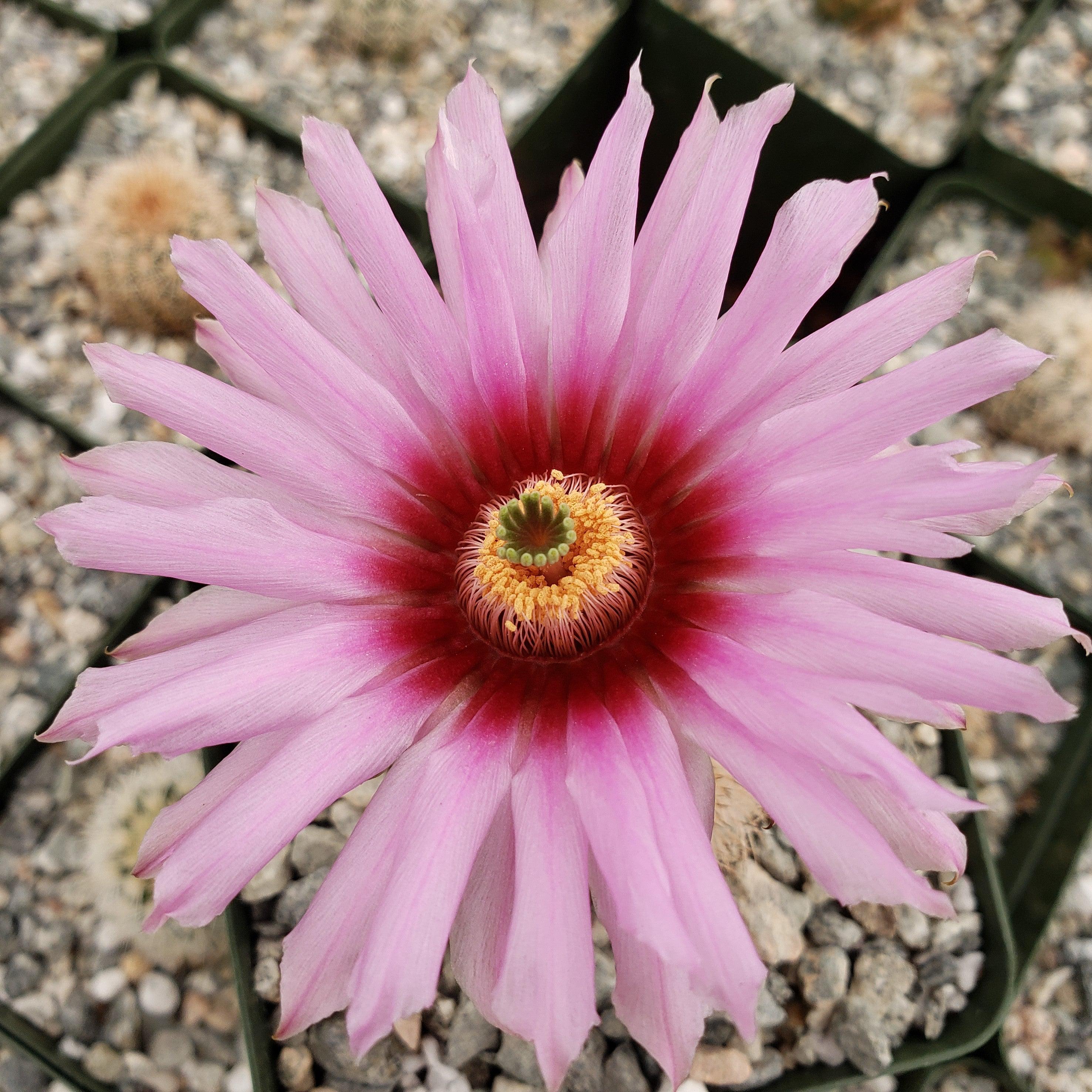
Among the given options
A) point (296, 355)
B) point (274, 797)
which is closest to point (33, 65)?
point (296, 355)

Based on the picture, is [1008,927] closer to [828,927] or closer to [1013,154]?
[828,927]

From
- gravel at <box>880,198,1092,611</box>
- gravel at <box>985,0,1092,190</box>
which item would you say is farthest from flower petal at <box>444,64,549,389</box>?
gravel at <box>985,0,1092,190</box>

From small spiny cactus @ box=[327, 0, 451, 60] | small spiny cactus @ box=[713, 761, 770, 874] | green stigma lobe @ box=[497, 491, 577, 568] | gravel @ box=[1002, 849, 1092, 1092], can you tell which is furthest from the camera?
small spiny cactus @ box=[327, 0, 451, 60]

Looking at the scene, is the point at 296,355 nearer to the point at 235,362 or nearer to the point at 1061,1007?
the point at 235,362

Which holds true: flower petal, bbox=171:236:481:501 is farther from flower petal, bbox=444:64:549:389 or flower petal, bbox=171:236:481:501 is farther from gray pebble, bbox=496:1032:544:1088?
gray pebble, bbox=496:1032:544:1088

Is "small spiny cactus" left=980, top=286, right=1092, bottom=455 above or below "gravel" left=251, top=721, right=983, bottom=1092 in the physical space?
above

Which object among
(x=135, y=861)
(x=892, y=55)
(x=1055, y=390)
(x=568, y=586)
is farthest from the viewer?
(x=892, y=55)

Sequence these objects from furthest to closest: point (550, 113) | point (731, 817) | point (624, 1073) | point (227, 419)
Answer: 1. point (550, 113)
2. point (624, 1073)
3. point (731, 817)
4. point (227, 419)
